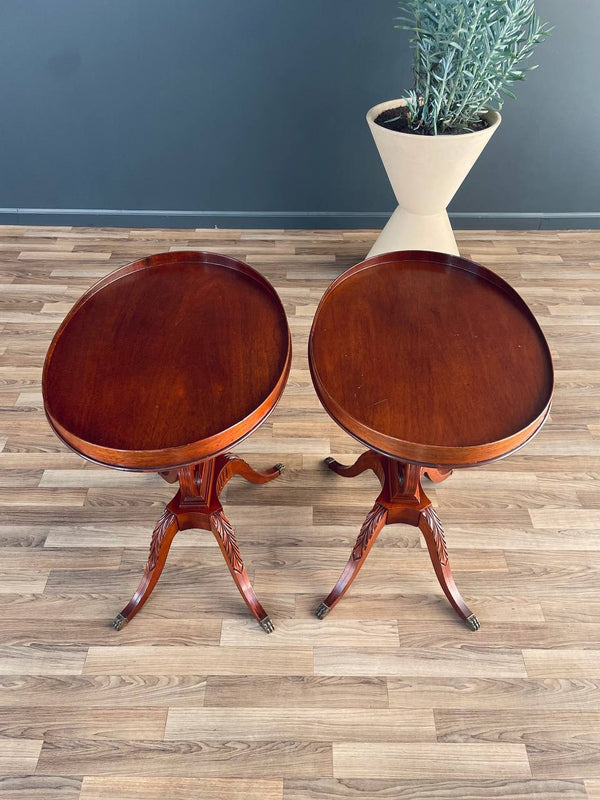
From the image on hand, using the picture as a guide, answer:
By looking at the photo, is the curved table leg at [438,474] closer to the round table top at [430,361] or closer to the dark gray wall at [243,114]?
the round table top at [430,361]

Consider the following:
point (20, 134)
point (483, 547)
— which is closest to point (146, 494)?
point (483, 547)

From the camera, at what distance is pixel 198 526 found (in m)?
1.36

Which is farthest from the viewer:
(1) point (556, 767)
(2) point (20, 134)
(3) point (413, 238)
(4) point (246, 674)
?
(2) point (20, 134)

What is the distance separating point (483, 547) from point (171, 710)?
85 cm

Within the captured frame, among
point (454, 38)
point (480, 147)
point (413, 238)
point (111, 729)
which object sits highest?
point (454, 38)

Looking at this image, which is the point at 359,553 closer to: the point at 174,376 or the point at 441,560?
the point at 441,560

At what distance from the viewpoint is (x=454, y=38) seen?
1.78 metres

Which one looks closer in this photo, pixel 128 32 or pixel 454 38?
pixel 454 38

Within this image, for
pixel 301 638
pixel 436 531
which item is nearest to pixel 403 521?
pixel 436 531

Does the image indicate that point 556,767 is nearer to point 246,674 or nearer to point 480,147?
point 246,674

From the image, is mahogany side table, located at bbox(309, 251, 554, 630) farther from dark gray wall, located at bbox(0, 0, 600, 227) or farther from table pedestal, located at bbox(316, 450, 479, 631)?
dark gray wall, located at bbox(0, 0, 600, 227)

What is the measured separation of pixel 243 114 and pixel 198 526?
183cm

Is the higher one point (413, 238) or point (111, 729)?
point (413, 238)

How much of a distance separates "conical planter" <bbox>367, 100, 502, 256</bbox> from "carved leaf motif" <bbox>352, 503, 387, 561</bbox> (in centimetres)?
127
